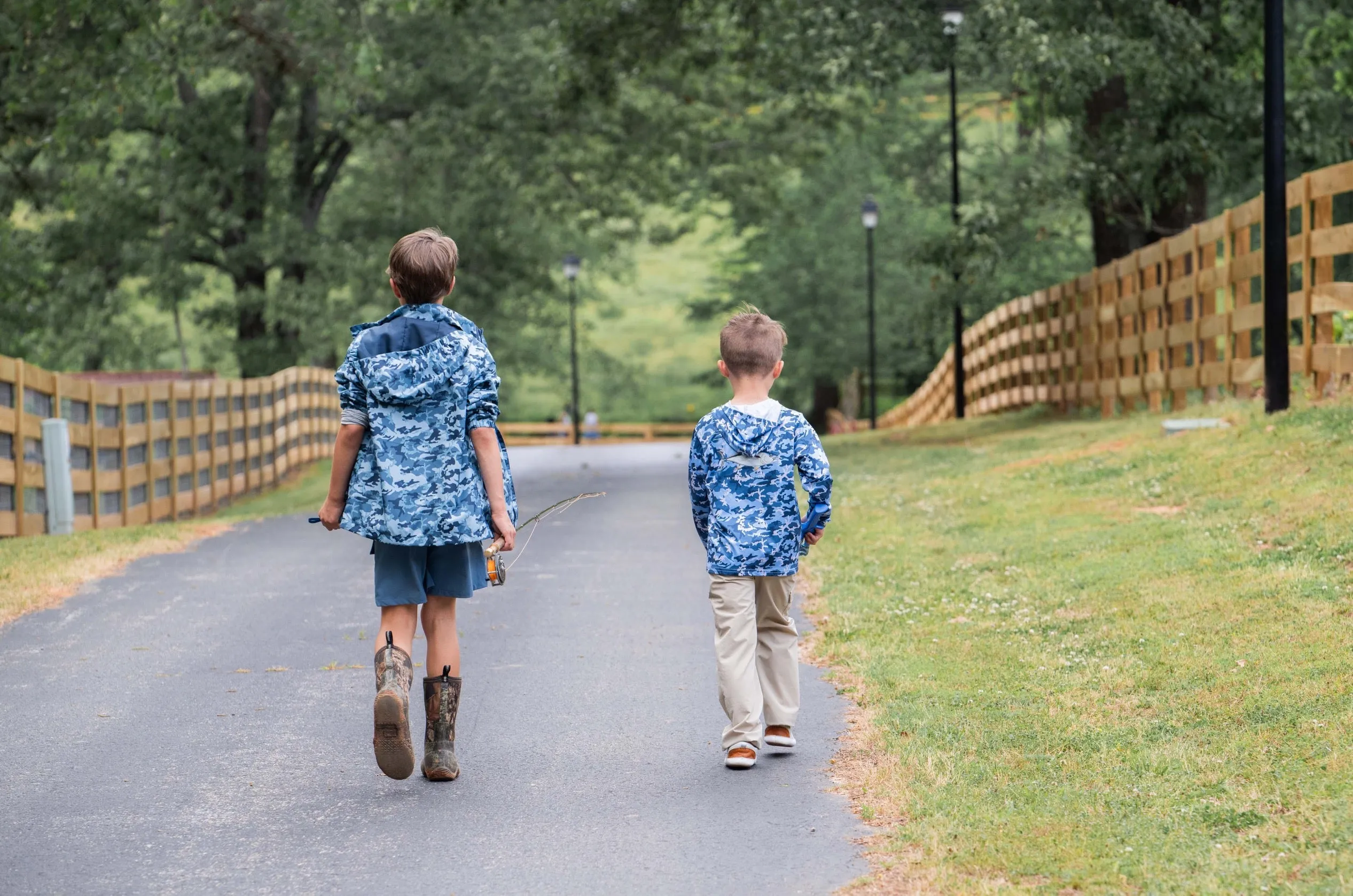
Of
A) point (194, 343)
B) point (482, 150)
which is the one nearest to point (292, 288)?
point (482, 150)

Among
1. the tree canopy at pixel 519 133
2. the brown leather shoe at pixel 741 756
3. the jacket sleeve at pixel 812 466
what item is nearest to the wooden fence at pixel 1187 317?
the tree canopy at pixel 519 133

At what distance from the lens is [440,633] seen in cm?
546

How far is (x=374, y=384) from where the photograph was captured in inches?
207

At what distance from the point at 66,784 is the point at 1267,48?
1045 cm

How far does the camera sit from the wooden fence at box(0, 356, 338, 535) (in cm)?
1345

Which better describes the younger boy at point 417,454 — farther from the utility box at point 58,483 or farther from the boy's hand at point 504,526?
the utility box at point 58,483

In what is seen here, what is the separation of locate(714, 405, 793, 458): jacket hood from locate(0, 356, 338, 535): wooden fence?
361 inches

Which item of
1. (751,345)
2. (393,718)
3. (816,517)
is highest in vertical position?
(751,345)

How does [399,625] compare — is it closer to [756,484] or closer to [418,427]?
[418,427]

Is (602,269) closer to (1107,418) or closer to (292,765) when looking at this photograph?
(1107,418)

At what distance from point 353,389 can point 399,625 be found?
0.78 meters

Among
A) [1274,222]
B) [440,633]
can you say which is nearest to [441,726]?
[440,633]

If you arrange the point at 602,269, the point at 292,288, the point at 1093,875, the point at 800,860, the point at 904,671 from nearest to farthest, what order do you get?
1. the point at 1093,875
2. the point at 800,860
3. the point at 904,671
4. the point at 292,288
5. the point at 602,269

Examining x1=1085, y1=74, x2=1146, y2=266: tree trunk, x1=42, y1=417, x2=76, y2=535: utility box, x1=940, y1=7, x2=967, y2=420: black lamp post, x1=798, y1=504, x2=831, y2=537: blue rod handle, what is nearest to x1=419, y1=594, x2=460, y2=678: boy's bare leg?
x1=798, y1=504, x2=831, y2=537: blue rod handle
